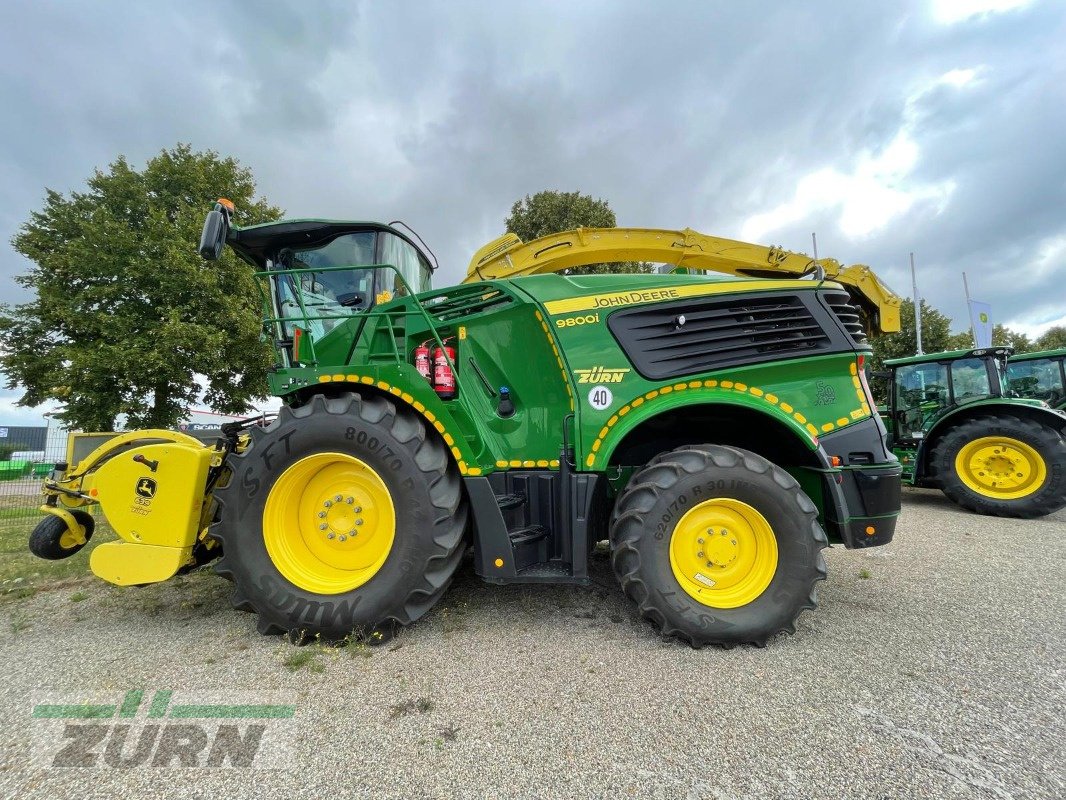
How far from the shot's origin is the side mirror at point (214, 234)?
9.45 ft

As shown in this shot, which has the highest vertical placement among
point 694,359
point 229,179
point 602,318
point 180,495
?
point 229,179

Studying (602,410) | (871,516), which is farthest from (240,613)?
(871,516)

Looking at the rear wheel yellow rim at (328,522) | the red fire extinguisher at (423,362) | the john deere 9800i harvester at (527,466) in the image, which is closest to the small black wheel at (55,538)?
the john deere 9800i harvester at (527,466)

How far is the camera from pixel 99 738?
1.90m

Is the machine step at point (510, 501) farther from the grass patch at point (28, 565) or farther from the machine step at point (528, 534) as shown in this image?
the grass patch at point (28, 565)

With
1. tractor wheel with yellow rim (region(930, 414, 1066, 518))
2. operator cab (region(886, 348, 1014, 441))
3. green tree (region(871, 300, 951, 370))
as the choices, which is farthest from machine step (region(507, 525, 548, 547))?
green tree (region(871, 300, 951, 370))

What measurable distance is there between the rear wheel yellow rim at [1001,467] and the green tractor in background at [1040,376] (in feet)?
6.62

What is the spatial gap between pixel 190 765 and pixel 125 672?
1.02m

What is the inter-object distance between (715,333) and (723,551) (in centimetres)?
131

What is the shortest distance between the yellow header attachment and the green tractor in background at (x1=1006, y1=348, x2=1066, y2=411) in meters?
6.43

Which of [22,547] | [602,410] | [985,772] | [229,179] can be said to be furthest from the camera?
[229,179]

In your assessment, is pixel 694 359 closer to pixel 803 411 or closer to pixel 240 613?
pixel 803 411

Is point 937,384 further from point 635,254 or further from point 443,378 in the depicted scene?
point 443,378

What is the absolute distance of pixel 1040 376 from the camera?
7746 millimetres
